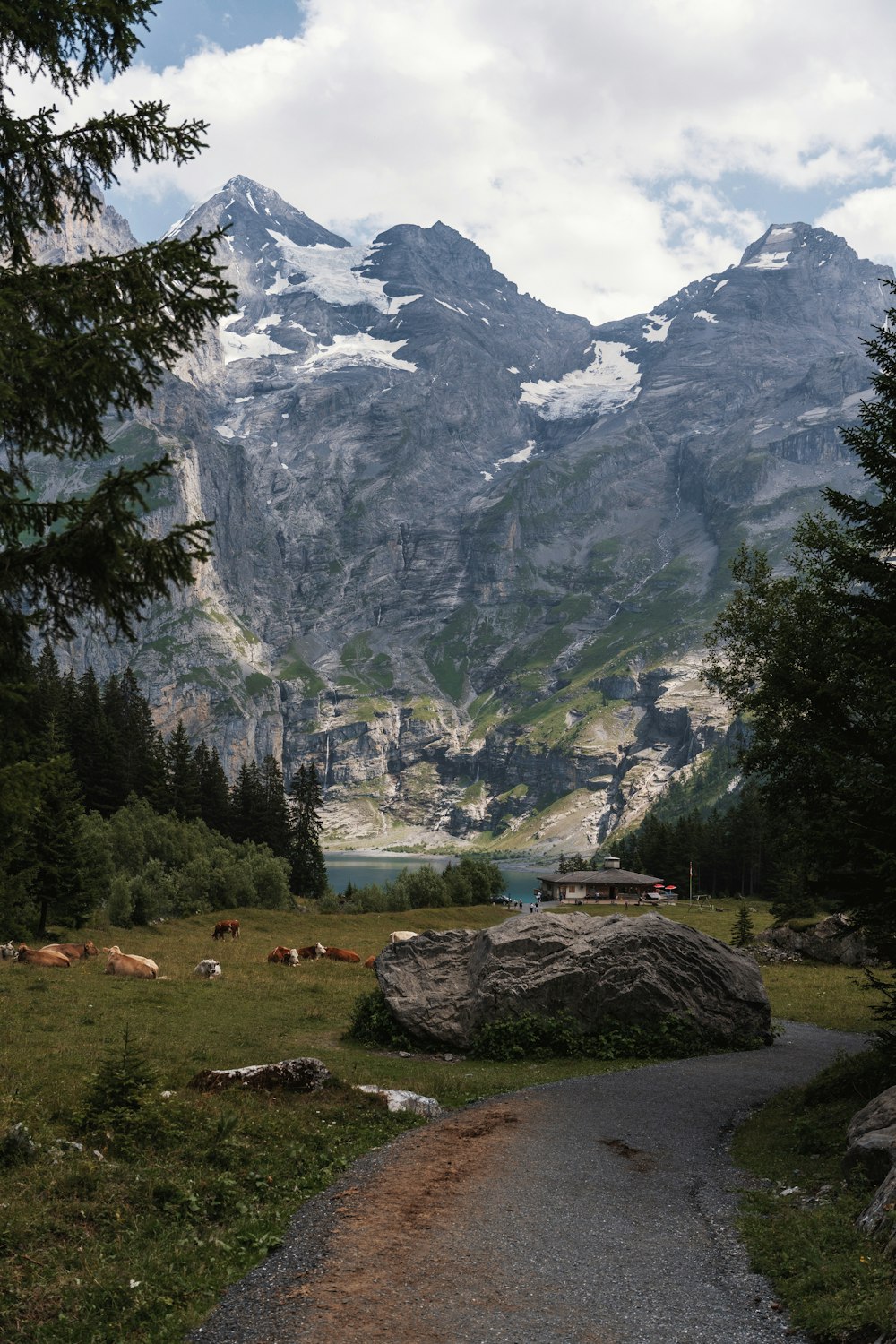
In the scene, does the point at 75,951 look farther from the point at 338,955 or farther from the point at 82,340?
the point at 82,340

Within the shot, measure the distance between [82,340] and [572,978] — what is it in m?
23.8

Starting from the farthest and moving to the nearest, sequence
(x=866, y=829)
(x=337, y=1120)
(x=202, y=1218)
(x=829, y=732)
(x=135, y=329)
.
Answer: (x=829, y=732) < (x=337, y=1120) < (x=866, y=829) < (x=202, y=1218) < (x=135, y=329)

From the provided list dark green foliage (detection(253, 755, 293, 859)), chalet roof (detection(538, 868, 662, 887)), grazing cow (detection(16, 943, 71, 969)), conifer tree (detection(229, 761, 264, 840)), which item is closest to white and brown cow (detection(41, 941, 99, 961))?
grazing cow (detection(16, 943, 71, 969))

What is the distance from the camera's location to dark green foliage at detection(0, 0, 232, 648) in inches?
408

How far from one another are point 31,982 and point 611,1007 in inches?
770

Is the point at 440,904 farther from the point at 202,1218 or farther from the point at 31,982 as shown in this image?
the point at 202,1218

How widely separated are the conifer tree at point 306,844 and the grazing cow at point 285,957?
196ft

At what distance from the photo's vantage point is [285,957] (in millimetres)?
46812

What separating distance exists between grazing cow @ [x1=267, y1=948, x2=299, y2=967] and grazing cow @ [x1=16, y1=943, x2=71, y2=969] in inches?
465

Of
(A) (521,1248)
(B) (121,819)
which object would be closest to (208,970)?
(A) (521,1248)

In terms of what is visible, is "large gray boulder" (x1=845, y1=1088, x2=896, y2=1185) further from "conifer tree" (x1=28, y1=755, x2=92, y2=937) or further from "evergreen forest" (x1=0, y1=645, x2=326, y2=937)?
"conifer tree" (x1=28, y1=755, x2=92, y2=937)

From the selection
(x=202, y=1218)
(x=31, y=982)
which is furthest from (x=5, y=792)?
(x=31, y=982)

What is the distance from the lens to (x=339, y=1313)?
9.73m

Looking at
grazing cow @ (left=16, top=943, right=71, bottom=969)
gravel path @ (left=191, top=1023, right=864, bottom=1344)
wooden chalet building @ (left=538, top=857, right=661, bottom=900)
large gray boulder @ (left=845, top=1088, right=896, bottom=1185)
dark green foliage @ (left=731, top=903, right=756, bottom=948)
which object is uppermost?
large gray boulder @ (left=845, top=1088, right=896, bottom=1185)
